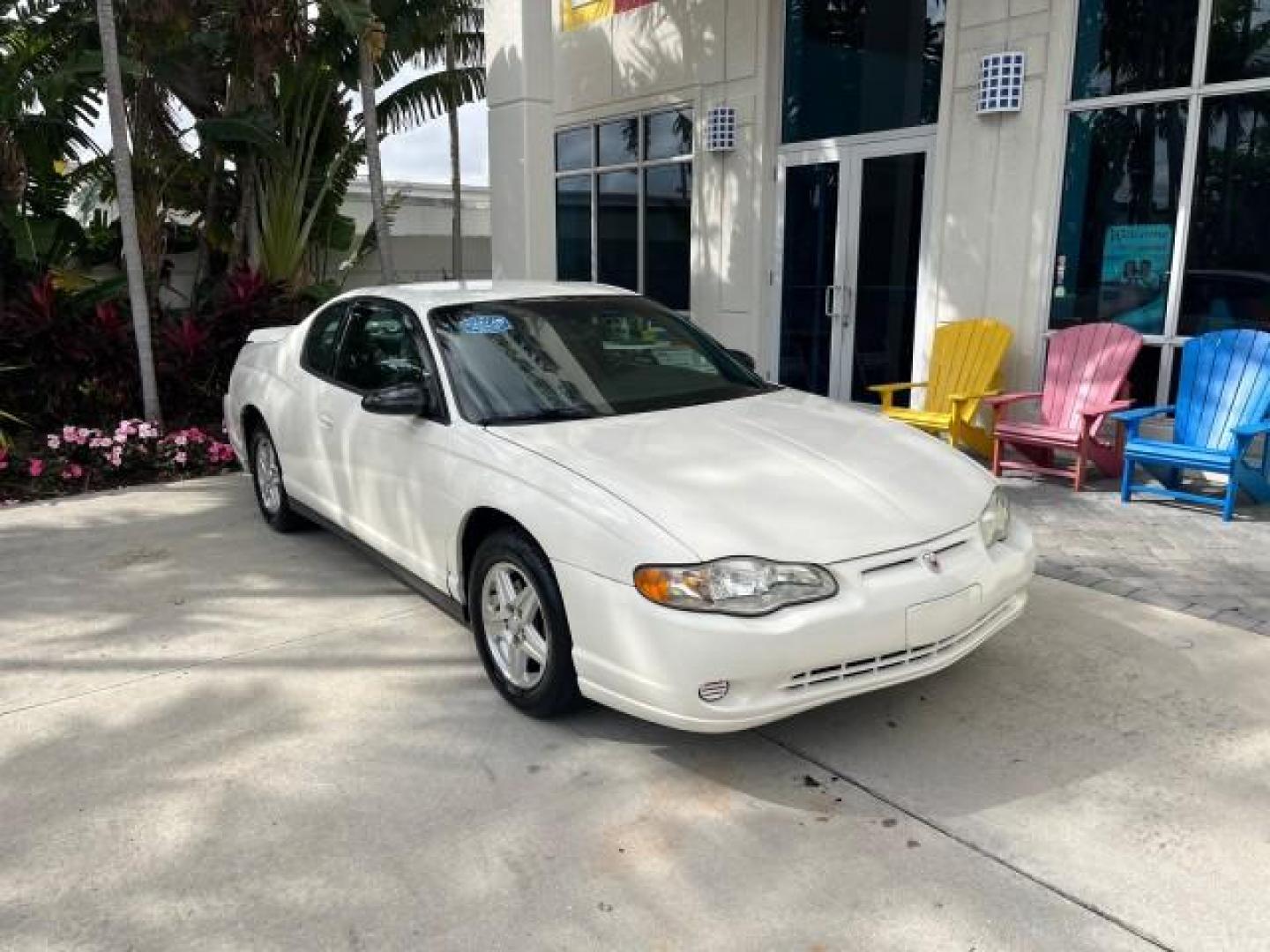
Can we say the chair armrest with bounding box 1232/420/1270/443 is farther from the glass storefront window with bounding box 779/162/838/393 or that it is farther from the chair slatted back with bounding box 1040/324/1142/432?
the glass storefront window with bounding box 779/162/838/393

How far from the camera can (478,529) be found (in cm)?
377

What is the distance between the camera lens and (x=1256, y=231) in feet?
21.3

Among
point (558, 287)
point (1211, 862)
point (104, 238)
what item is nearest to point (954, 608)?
point (1211, 862)

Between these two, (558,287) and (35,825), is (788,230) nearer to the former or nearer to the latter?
(558,287)

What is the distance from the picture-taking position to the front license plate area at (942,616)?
311cm

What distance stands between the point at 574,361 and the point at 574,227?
9.17 metres

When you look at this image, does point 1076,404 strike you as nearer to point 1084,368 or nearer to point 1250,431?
point 1084,368

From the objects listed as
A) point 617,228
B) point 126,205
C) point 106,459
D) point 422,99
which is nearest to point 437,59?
point 422,99

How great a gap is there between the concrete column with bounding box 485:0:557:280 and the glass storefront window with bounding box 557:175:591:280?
2680 millimetres

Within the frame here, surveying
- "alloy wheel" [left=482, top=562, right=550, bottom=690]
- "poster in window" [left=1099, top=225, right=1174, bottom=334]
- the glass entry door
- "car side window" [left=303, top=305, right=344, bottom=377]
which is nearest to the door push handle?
the glass entry door

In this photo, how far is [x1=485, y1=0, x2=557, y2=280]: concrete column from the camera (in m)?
9.45

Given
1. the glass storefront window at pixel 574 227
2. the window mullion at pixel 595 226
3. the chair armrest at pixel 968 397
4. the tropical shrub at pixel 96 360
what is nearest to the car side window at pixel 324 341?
the tropical shrub at pixel 96 360

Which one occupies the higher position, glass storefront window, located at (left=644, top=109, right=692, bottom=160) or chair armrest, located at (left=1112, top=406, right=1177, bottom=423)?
glass storefront window, located at (left=644, top=109, right=692, bottom=160)

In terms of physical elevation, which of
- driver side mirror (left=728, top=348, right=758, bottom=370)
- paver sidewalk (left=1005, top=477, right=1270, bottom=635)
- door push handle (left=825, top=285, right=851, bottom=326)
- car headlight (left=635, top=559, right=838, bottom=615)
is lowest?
paver sidewalk (left=1005, top=477, right=1270, bottom=635)
